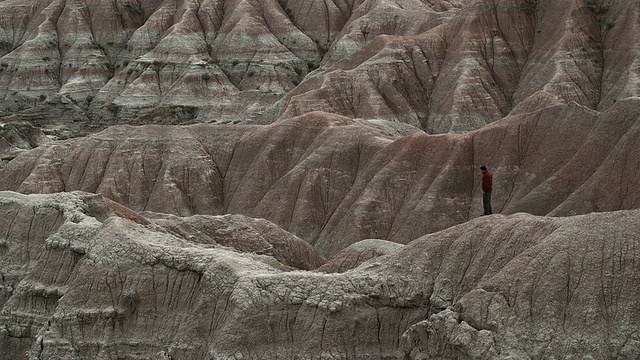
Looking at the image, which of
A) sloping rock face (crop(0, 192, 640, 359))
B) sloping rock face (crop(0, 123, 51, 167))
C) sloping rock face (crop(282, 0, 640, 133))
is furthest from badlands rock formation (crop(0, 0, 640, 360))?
sloping rock face (crop(0, 123, 51, 167))

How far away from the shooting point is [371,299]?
122 feet

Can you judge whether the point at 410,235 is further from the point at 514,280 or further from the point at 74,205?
the point at 514,280

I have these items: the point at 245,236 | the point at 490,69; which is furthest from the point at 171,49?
the point at 245,236

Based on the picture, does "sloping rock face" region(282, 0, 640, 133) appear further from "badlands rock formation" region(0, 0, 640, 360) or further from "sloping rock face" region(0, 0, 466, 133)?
"sloping rock face" region(0, 0, 466, 133)

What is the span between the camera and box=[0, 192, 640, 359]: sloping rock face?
113 feet

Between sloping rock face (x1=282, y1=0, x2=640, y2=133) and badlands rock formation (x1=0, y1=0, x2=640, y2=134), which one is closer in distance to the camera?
sloping rock face (x1=282, y1=0, x2=640, y2=133)

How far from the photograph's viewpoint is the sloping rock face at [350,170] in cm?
6362

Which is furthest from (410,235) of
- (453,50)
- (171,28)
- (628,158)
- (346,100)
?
(171,28)

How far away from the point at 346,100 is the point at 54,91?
162 ft

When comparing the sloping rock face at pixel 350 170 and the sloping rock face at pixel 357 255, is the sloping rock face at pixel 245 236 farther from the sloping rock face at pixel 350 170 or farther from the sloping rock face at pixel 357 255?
the sloping rock face at pixel 350 170

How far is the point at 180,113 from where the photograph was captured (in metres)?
125

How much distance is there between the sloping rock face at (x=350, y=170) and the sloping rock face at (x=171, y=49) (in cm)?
3961

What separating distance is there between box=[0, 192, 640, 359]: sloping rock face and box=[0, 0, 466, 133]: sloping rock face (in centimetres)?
8351

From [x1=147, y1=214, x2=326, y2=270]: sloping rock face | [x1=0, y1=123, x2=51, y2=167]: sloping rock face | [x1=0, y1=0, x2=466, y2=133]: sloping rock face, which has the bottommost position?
[x1=0, y1=123, x2=51, y2=167]: sloping rock face
